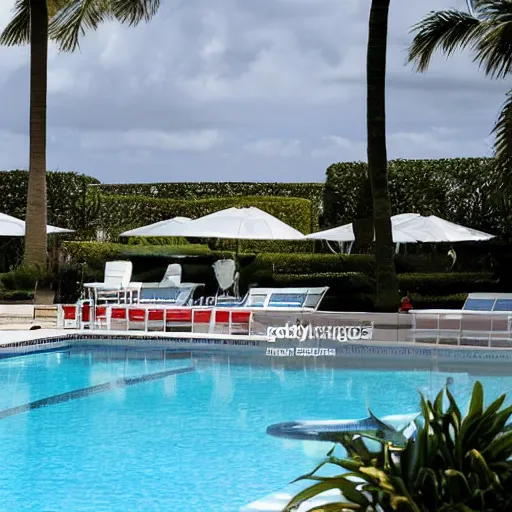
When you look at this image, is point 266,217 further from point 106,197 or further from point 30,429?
point 30,429

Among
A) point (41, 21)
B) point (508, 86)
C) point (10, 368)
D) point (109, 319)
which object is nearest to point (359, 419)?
point (10, 368)

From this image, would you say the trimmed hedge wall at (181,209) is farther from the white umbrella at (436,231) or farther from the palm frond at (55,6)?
the white umbrella at (436,231)

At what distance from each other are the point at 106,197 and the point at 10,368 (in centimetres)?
1285

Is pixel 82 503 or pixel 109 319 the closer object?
pixel 82 503

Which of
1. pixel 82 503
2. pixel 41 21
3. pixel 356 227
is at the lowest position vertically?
pixel 82 503

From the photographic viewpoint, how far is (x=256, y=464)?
8141mm

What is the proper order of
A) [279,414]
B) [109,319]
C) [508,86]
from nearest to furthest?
[279,414], [109,319], [508,86]

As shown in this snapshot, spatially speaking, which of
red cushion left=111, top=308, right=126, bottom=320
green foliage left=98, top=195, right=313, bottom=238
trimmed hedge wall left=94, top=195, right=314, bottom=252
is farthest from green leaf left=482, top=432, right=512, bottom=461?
green foliage left=98, top=195, right=313, bottom=238

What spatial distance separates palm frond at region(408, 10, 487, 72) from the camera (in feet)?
59.1

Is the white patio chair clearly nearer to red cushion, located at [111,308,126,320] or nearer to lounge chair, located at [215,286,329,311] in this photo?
lounge chair, located at [215,286,329,311]

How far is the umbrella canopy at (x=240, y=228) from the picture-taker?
1859 cm

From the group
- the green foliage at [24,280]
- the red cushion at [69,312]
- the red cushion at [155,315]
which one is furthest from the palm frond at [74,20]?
the red cushion at [155,315]

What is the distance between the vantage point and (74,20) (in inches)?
872

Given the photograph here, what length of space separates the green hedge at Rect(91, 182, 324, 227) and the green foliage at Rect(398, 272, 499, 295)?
7.55 metres
